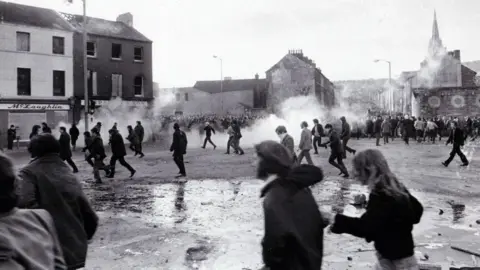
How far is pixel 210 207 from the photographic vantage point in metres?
9.06

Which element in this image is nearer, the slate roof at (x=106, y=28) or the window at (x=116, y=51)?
the slate roof at (x=106, y=28)

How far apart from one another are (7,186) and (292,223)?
→ 157cm

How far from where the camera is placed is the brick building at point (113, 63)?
3344 cm

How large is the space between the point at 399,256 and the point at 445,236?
13.4ft

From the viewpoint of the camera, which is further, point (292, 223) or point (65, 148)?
point (65, 148)

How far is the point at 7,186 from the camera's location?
1998 millimetres

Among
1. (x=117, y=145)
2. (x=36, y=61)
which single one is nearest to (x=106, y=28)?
(x=36, y=61)

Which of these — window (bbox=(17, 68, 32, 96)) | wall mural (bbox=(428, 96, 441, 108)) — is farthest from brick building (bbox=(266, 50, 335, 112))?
window (bbox=(17, 68, 32, 96))

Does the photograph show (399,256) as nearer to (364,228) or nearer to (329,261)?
(364,228)

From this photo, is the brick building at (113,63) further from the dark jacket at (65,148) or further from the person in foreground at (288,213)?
the person in foreground at (288,213)

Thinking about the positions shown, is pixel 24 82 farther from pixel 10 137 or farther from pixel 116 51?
pixel 116 51

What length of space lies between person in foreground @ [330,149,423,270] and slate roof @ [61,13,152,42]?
1347 inches

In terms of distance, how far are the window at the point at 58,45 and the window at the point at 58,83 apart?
5.00ft

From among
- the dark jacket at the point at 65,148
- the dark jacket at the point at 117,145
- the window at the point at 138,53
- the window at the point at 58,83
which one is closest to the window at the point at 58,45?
the window at the point at 58,83
